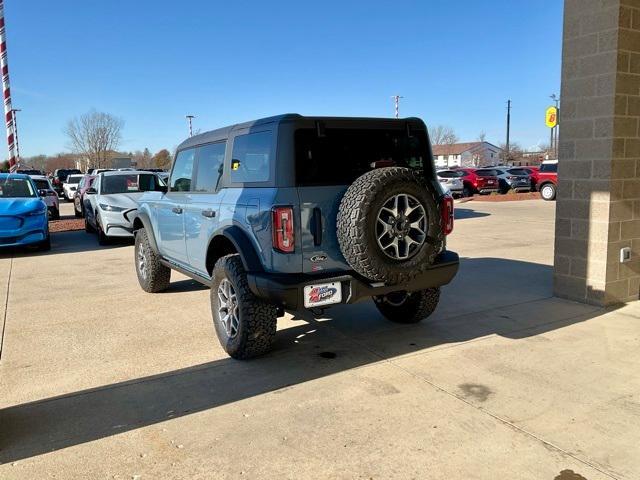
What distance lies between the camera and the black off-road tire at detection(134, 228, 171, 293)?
6723 millimetres

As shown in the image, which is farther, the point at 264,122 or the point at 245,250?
the point at 264,122

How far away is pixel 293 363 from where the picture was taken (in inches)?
173

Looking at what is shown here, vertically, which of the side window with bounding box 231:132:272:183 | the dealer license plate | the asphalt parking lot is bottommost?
the asphalt parking lot

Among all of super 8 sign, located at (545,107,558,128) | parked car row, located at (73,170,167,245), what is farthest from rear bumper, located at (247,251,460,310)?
super 8 sign, located at (545,107,558,128)

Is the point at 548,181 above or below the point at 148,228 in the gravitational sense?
above

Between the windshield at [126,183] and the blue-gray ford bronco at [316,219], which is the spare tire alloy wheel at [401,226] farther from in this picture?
the windshield at [126,183]

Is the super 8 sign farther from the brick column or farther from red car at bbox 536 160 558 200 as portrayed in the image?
the brick column

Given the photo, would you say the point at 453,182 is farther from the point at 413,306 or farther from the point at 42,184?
the point at 413,306

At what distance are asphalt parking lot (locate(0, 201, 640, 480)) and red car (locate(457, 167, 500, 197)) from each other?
69.2 ft

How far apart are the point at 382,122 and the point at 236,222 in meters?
1.50

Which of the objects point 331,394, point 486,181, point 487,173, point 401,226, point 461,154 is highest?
point 461,154

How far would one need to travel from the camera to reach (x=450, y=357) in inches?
174

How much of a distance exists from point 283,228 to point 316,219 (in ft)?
0.92

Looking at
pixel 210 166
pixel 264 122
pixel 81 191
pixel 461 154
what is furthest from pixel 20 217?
pixel 461 154
